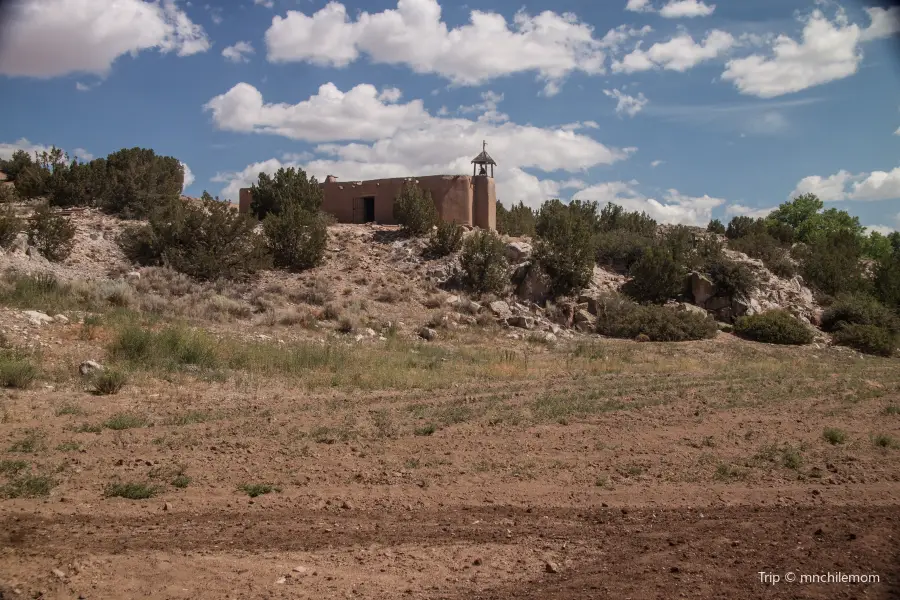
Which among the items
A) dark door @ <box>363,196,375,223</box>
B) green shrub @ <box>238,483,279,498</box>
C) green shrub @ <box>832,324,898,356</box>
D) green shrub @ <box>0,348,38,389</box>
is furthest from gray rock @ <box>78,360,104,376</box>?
green shrub @ <box>832,324,898,356</box>

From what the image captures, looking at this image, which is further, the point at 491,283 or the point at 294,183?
the point at 294,183

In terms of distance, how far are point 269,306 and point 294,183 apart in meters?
14.8

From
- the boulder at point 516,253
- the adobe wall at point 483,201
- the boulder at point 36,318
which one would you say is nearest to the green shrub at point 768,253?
the boulder at point 516,253

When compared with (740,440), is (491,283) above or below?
above

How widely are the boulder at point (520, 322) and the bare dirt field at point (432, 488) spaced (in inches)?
549

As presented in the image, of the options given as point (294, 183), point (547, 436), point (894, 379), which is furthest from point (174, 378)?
point (294, 183)

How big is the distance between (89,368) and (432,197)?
88.3ft

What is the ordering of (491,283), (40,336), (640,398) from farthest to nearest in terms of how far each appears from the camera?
1. (491,283)
2. (40,336)
3. (640,398)

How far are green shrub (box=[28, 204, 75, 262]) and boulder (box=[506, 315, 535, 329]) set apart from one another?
17439 millimetres

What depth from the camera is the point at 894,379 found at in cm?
1759

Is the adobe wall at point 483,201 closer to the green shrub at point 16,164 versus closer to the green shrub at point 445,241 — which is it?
the green shrub at point 445,241

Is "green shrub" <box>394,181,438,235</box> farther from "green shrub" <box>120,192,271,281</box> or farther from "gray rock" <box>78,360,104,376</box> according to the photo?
"gray rock" <box>78,360,104,376</box>

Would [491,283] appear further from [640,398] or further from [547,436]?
[547,436]

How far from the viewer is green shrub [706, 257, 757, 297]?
116ft
